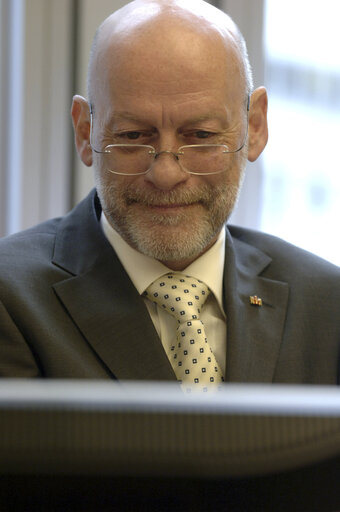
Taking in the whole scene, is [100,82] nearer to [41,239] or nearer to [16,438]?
[41,239]

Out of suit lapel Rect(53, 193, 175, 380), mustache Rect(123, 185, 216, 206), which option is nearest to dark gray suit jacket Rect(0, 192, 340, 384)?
suit lapel Rect(53, 193, 175, 380)

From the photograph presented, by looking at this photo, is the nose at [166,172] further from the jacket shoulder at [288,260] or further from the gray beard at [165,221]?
the jacket shoulder at [288,260]

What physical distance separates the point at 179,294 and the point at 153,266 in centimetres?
9

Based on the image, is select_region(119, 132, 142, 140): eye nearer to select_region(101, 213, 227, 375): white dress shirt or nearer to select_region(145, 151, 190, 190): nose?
select_region(145, 151, 190, 190): nose

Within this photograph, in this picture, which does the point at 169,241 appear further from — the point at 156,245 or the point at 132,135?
the point at 132,135

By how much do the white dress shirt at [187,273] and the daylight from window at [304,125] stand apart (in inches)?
48.0

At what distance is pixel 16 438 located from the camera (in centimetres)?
46

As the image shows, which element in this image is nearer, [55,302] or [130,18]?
[55,302]

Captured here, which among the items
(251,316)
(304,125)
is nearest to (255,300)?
(251,316)

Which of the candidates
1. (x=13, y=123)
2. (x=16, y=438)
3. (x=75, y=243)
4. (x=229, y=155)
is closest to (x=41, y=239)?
(x=75, y=243)

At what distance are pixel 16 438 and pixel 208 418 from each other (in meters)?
0.12

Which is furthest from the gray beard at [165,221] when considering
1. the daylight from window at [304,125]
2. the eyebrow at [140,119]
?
the daylight from window at [304,125]

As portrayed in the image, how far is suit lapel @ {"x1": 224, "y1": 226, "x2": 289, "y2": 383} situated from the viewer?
1.36 meters

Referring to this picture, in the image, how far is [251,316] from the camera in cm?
146
